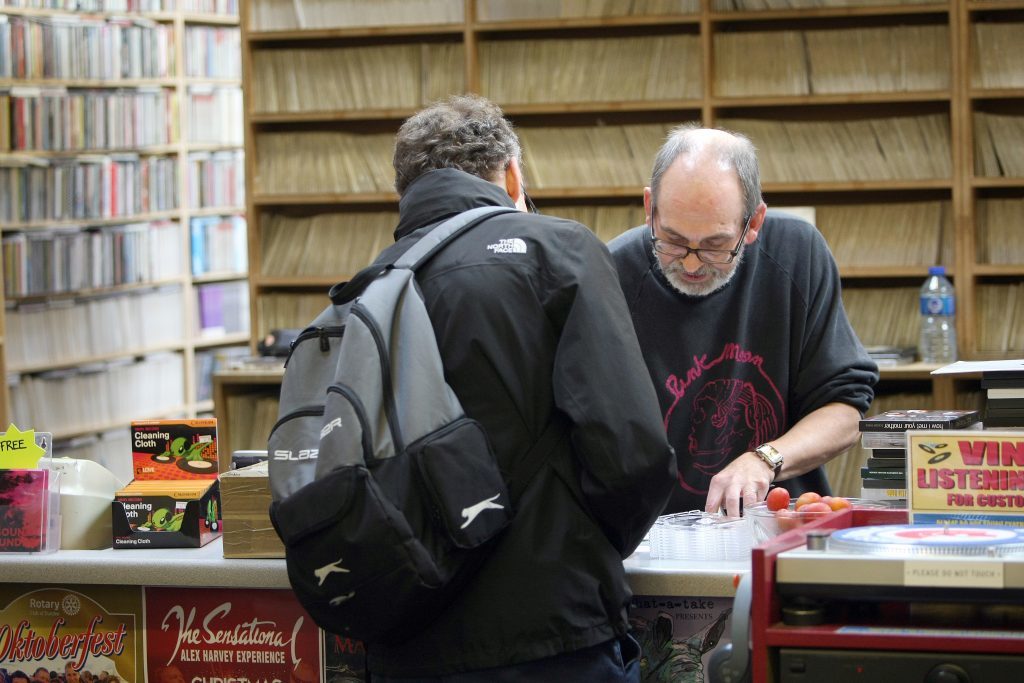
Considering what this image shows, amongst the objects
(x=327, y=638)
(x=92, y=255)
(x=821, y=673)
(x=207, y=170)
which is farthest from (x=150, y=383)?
(x=821, y=673)

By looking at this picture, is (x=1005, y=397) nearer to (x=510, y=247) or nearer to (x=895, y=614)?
(x=895, y=614)

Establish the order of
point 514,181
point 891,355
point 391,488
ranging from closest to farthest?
point 391,488 → point 514,181 → point 891,355

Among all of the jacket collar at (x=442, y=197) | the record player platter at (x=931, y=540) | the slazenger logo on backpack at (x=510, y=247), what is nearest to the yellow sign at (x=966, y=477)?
the record player platter at (x=931, y=540)

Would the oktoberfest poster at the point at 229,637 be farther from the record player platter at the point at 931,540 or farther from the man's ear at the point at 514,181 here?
the record player platter at the point at 931,540

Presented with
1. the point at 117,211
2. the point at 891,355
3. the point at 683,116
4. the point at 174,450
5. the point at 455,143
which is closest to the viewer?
the point at 455,143

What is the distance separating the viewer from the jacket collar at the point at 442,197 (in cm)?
170

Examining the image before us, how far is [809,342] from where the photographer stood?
2.22m

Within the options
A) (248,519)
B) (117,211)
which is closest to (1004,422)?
(248,519)

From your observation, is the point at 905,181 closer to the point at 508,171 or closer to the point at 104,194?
the point at 508,171

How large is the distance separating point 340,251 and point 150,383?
5.69 feet

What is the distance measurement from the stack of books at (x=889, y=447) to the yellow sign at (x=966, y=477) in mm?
319

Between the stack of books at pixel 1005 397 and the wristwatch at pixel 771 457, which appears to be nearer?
the stack of books at pixel 1005 397

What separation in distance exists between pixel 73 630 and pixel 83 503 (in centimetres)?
20

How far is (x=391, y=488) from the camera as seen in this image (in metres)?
1.51
